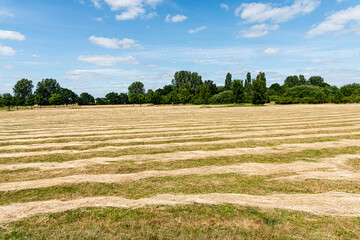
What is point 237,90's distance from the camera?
82.4 metres

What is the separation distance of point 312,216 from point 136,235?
3816 mm

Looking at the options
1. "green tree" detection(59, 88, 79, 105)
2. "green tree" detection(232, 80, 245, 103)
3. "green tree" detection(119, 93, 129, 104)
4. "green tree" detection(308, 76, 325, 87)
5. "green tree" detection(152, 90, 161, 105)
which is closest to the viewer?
"green tree" detection(232, 80, 245, 103)

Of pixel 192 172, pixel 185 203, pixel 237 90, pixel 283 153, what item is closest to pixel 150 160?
pixel 192 172

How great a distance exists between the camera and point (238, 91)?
82.5 meters

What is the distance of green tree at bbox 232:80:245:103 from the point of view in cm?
8194

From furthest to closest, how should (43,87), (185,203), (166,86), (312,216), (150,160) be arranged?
(166,86) → (43,87) → (150,160) → (185,203) → (312,216)

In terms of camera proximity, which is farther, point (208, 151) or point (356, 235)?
point (208, 151)

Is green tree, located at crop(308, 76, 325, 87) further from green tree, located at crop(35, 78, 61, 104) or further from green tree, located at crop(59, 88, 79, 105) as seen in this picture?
green tree, located at crop(35, 78, 61, 104)

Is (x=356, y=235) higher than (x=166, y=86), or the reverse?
(x=166, y=86)

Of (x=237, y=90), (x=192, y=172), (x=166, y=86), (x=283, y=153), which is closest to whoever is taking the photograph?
(x=192, y=172)

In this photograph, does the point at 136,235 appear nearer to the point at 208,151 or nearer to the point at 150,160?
the point at 150,160

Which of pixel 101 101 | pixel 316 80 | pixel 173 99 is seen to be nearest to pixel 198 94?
pixel 173 99

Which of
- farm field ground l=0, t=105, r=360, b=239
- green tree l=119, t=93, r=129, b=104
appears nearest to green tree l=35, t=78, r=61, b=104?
green tree l=119, t=93, r=129, b=104

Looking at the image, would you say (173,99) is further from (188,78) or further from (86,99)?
(86,99)
